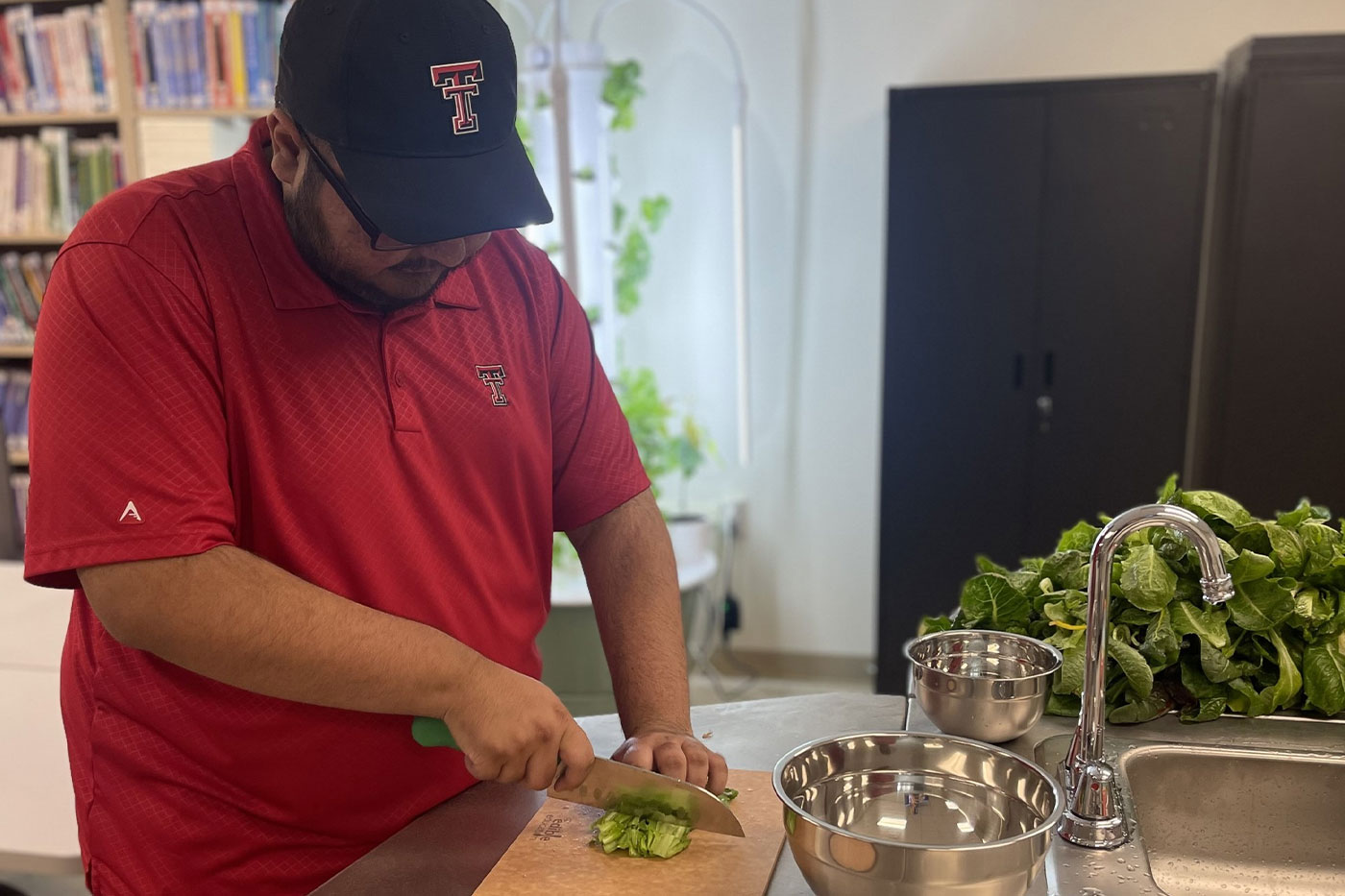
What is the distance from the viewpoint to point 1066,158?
3.37 m

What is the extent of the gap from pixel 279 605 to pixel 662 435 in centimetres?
268

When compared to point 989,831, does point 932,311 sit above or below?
above

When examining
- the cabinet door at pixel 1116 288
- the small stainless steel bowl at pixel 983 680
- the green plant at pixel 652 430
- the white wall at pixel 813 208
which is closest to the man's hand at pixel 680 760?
the small stainless steel bowl at pixel 983 680

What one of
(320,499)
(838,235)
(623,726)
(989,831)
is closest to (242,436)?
(320,499)

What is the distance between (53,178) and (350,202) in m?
3.53

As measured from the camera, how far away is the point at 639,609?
1392 millimetres

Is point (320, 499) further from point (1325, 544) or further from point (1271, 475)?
point (1271, 475)

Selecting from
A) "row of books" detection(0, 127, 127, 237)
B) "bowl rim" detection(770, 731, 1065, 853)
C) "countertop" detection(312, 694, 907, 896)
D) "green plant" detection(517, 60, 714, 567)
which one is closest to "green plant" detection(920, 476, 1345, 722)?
"countertop" detection(312, 694, 907, 896)

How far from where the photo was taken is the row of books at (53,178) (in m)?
3.81

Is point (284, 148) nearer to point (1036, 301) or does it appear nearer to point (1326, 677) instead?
point (1326, 677)

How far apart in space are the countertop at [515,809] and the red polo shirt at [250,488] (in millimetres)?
63

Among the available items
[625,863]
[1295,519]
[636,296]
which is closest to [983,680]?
[625,863]

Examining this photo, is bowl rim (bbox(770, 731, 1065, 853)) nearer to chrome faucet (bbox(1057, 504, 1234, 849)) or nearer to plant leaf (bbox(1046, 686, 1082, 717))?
chrome faucet (bbox(1057, 504, 1234, 849))

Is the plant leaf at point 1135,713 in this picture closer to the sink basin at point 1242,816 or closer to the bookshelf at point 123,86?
the sink basin at point 1242,816
